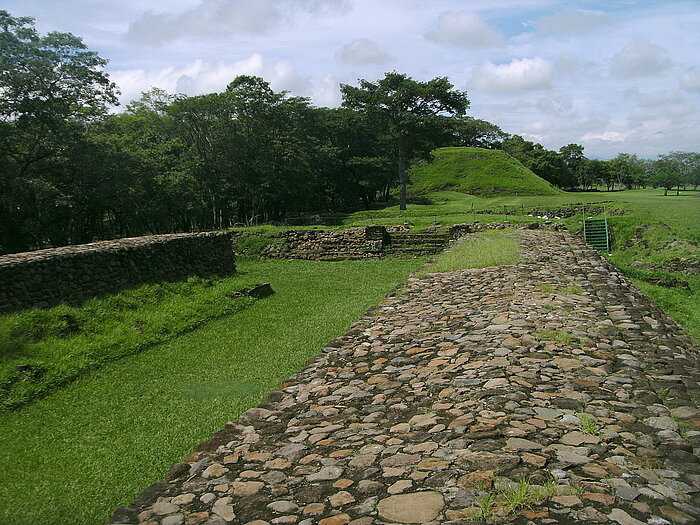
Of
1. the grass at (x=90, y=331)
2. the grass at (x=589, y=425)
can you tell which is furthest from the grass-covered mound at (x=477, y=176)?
the grass at (x=589, y=425)

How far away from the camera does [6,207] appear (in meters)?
18.3

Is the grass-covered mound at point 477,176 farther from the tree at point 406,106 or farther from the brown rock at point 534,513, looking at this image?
the brown rock at point 534,513

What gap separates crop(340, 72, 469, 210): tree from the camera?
3216 centimetres

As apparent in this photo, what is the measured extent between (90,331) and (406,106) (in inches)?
1134

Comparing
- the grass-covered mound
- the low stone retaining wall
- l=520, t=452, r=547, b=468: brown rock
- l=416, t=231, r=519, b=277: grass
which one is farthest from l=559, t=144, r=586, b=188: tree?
l=520, t=452, r=547, b=468: brown rock

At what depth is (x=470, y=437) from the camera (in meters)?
3.35

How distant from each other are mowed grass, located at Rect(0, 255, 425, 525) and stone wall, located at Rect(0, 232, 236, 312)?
2.08 metres

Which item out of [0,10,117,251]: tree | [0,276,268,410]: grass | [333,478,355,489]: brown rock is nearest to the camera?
[333,478,355,489]: brown rock

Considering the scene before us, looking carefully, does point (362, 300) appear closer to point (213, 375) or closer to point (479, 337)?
point (213, 375)

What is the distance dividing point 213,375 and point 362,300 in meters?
4.74

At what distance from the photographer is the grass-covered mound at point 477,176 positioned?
4625 centimetres

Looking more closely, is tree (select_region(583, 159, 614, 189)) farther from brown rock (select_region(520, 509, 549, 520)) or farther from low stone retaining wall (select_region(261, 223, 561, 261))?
brown rock (select_region(520, 509, 549, 520))

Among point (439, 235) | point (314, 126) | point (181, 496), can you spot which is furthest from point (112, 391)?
point (314, 126)

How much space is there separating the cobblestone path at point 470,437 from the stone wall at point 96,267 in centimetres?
556
